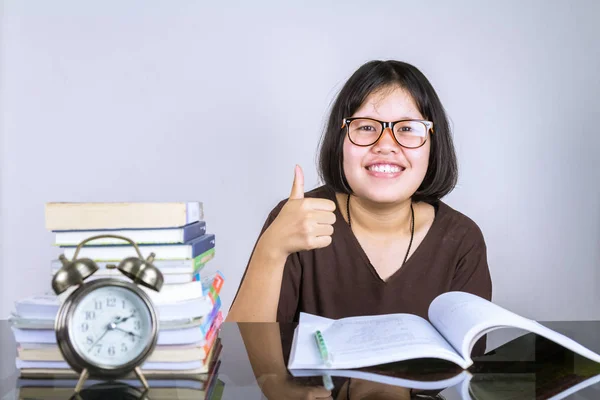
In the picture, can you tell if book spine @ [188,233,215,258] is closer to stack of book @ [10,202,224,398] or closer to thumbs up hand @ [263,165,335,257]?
stack of book @ [10,202,224,398]

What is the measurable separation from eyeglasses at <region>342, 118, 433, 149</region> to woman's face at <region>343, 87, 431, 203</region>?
0.02m

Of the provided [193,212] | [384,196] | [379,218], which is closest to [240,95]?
[379,218]

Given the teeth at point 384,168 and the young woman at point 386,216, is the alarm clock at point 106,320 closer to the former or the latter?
the young woman at point 386,216

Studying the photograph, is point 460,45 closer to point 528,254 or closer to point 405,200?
point 528,254

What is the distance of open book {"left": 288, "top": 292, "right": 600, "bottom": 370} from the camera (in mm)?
985

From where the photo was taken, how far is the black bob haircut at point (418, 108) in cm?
174

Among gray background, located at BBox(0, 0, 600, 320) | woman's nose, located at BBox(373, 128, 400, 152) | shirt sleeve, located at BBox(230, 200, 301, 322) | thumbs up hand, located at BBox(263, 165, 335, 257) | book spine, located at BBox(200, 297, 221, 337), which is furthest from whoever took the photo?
gray background, located at BBox(0, 0, 600, 320)

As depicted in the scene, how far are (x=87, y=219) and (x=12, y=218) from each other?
2.01m

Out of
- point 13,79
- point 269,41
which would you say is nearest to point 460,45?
point 269,41

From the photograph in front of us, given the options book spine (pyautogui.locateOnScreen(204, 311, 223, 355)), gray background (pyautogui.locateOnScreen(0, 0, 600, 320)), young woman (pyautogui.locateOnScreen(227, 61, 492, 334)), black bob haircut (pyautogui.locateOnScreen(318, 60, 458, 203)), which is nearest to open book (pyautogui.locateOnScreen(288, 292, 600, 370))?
book spine (pyautogui.locateOnScreen(204, 311, 223, 355))

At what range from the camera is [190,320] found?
94cm

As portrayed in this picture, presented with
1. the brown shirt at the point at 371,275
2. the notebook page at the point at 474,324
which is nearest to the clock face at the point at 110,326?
the notebook page at the point at 474,324

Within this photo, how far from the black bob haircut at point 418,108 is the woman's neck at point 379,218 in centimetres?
7

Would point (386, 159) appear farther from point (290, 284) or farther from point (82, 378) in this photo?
point (82, 378)
